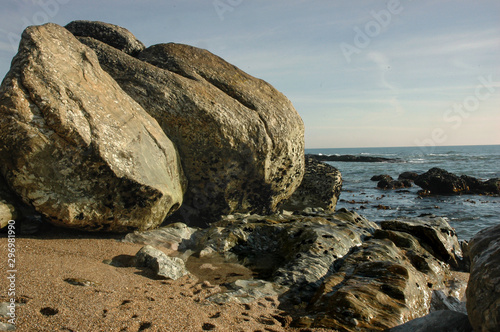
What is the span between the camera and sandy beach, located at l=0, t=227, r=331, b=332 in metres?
2.89

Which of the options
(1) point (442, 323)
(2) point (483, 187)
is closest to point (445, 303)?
(1) point (442, 323)

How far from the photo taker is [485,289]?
2766mm

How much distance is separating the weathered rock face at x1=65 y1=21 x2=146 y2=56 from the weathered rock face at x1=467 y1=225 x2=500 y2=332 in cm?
800

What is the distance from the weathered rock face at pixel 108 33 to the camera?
796 centimetres

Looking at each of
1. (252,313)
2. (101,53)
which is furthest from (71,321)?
(101,53)

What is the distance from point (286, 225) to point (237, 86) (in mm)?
3608

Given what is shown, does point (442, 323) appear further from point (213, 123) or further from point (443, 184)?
point (443, 184)

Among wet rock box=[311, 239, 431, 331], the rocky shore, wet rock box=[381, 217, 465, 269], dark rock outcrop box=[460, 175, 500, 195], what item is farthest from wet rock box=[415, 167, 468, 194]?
wet rock box=[311, 239, 431, 331]

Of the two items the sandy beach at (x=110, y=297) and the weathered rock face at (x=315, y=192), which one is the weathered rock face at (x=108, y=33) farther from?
the weathered rock face at (x=315, y=192)

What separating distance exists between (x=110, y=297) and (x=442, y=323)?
10.1 feet

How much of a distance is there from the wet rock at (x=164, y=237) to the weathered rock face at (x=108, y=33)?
4593mm

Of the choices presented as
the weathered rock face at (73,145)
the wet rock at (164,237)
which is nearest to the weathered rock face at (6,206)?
the weathered rock face at (73,145)

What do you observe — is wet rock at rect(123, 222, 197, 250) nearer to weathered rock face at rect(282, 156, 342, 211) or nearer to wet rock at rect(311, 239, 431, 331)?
wet rock at rect(311, 239, 431, 331)
